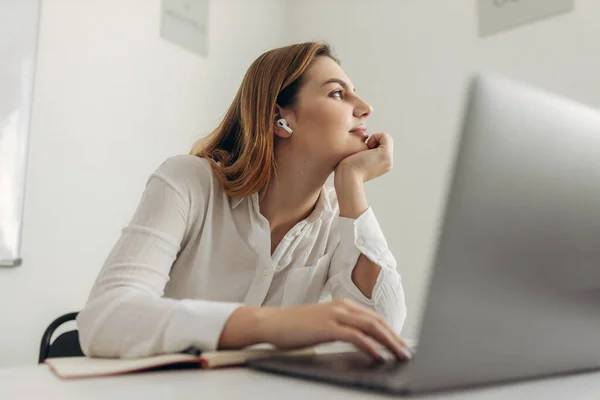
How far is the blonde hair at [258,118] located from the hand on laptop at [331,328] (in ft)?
1.68

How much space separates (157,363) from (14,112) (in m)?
1.38

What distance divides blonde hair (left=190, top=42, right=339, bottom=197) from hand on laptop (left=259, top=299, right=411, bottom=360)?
513mm

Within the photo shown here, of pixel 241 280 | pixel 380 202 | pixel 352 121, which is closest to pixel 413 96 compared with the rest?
pixel 380 202

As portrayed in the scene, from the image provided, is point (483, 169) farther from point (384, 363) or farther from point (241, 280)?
point (241, 280)

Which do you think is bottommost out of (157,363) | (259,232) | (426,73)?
(157,363)

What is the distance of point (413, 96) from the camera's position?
6.54 feet

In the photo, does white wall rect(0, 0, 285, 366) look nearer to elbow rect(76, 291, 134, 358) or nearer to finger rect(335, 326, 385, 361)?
elbow rect(76, 291, 134, 358)

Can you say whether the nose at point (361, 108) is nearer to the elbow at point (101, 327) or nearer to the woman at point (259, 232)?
the woman at point (259, 232)

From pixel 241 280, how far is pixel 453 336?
0.78 meters

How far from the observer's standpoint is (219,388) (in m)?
0.44

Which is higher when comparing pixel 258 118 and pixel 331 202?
pixel 258 118

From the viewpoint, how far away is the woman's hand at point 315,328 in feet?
1.82

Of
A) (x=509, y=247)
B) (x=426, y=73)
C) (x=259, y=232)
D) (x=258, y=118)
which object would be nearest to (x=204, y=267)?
(x=259, y=232)

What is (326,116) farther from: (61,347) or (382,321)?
(61,347)
